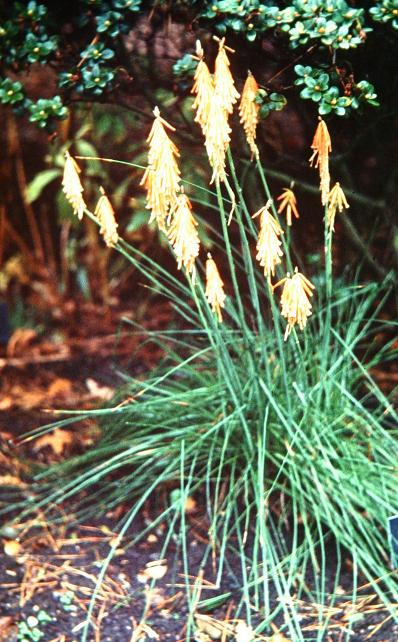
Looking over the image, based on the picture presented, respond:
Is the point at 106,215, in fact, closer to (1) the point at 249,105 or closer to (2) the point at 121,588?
(1) the point at 249,105

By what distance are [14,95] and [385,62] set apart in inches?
40.6

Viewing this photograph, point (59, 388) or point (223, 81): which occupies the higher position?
point (223, 81)

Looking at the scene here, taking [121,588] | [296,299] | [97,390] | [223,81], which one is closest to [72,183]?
[223,81]

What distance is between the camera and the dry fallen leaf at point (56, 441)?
112 inches

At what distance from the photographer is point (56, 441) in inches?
112

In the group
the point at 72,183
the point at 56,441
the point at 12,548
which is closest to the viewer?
the point at 72,183

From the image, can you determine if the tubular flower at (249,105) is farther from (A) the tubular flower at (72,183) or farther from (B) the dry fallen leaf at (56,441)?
(B) the dry fallen leaf at (56,441)

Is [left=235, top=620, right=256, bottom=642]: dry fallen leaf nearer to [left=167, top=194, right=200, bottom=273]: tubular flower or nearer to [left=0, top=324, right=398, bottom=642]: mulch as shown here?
[left=0, top=324, right=398, bottom=642]: mulch

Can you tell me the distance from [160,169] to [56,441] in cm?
138

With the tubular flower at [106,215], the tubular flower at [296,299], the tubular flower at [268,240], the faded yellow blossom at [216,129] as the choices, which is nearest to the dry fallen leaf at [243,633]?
the tubular flower at [296,299]

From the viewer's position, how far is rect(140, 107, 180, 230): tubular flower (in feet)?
5.69

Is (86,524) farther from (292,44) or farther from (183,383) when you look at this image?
(292,44)

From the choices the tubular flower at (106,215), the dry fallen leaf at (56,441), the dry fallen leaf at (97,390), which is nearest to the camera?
the tubular flower at (106,215)

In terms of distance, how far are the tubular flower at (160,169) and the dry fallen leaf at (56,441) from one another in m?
1.26
